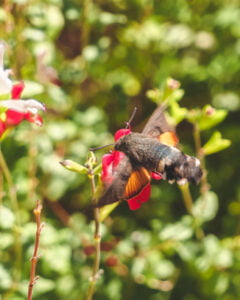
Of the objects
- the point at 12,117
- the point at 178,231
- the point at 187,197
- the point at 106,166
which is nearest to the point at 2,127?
the point at 12,117

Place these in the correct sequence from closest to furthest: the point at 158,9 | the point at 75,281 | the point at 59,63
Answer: the point at 75,281
the point at 59,63
the point at 158,9

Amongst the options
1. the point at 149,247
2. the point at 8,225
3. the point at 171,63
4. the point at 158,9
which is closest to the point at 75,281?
the point at 149,247

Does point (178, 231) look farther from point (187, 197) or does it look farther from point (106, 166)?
point (106, 166)

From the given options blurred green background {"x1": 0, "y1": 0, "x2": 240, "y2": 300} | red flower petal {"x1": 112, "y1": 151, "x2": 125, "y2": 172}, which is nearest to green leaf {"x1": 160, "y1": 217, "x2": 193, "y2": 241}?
blurred green background {"x1": 0, "y1": 0, "x2": 240, "y2": 300}

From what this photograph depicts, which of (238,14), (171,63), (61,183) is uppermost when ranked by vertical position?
(238,14)

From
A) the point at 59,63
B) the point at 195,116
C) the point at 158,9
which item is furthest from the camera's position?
the point at 158,9

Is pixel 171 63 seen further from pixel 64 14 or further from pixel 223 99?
pixel 64 14

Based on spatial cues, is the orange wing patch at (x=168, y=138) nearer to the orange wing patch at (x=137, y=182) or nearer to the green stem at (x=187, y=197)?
the orange wing patch at (x=137, y=182)
